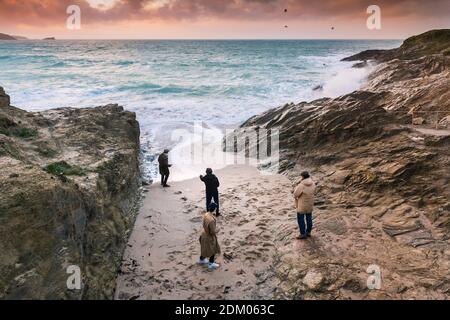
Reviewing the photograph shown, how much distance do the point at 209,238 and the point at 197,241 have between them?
130 centimetres

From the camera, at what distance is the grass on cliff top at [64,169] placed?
6.97 meters

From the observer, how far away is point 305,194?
791cm

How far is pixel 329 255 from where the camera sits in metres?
7.47

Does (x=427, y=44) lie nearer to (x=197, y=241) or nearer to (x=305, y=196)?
(x=305, y=196)

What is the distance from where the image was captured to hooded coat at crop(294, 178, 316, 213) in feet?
25.9

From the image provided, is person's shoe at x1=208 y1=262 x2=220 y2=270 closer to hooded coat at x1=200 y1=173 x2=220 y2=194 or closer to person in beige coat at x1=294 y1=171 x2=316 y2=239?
person in beige coat at x1=294 y1=171 x2=316 y2=239

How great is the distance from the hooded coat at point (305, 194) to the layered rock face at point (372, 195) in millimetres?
801

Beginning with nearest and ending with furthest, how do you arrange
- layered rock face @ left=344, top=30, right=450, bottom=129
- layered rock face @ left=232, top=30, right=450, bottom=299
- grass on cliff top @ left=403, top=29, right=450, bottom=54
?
1. layered rock face @ left=232, top=30, right=450, bottom=299
2. layered rock face @ left=344, top=30, right=450, bottom=129
3. grass on cliff top @ left=403, top=29, right=450, bottom=54

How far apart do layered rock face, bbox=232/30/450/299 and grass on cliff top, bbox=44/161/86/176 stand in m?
4.68

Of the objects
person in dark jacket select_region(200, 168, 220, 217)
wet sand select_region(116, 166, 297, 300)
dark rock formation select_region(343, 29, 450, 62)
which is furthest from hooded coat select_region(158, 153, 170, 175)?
dark rock formation select_region(343, 29, 450, 62)

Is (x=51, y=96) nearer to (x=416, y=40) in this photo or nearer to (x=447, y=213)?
(x=447, y=213)

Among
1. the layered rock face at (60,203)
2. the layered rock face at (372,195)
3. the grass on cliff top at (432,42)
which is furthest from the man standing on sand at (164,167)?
the grass on cliff top at (432,42)

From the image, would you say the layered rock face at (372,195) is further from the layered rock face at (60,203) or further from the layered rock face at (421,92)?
the layered rock face at (60,203)

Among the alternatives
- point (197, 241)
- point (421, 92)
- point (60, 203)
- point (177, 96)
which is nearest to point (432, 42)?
point (421, 92)
